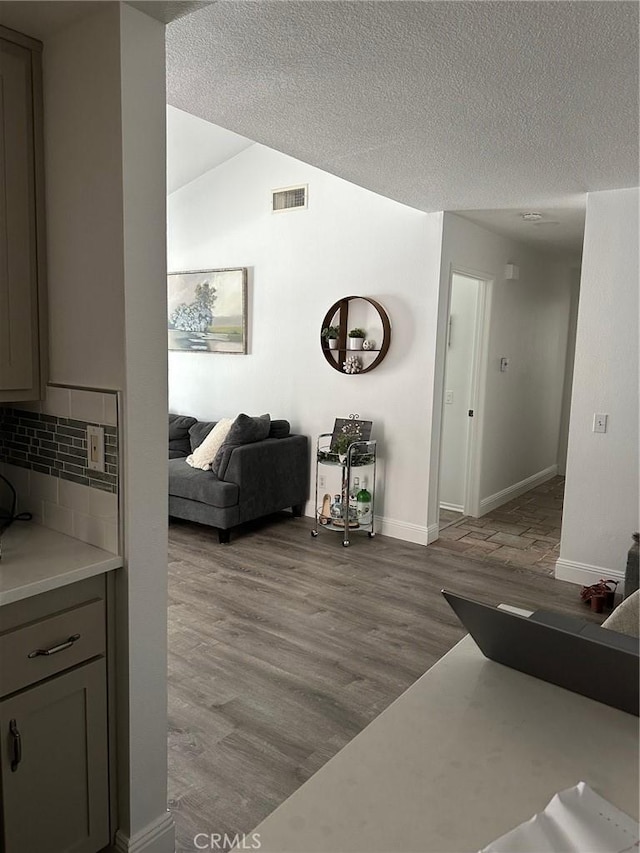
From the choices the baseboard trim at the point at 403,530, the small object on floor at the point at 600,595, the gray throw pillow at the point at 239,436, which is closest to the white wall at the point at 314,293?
the baseboard trim at the point at 403,530

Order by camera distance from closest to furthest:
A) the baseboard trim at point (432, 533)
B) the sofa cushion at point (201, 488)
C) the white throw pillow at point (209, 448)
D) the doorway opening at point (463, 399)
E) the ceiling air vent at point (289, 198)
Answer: the sofa cushion at point (201, 488) → the baseboard trim at point (432, 533) → the white throw pillow at point (209, 448) → the ceiling air vent at point (289, 198) → the doorway opening at point (463, 399)

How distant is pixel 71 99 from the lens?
178 cm

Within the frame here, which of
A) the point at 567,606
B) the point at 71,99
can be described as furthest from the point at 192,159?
the point at 567,606

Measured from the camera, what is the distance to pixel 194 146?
18.0 ft

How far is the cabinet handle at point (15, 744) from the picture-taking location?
1526mm

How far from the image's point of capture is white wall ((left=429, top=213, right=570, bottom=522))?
496 centimetres

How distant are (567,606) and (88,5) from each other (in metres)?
3.70

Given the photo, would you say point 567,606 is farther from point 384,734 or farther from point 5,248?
point 5,248

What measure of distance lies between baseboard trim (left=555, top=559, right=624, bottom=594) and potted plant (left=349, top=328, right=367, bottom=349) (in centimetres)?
214

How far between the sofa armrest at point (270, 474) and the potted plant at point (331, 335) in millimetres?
834

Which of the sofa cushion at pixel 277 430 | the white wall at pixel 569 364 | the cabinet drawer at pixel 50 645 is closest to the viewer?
the cabinet drawer at pixel 50 645

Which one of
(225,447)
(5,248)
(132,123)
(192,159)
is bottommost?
(225,447)

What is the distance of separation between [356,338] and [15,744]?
12.8 feet

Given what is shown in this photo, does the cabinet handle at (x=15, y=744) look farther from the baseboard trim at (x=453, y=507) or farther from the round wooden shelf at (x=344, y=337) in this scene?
the baseboard trim at (x=453, y=507)
